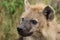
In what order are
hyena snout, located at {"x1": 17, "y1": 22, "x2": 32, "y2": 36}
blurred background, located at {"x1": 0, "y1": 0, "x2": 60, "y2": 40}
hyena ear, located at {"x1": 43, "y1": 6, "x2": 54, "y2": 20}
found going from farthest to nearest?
blurred background, located at {"x1": 0, "y1": 0, "x2": 60, "y2": 40} < hyena ear, located at {"x1": 43, "y1": 6, "x2": 54, "y2": 20} < hyena snout, located at {"x1": 17, "y1": 22, "x2": 32, "y2": 36}

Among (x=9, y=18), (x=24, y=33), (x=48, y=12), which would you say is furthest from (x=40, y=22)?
(x=9, y=18)

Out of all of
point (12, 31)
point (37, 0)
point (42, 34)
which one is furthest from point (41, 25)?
point (37, 0)

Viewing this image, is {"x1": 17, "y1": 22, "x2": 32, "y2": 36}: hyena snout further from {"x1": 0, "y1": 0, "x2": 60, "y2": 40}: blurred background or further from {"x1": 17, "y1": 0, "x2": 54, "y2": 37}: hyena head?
{"x1": 0, "y1": 0, "x2": 60, "y2": 40}: blurred background

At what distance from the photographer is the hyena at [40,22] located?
6.30 meters

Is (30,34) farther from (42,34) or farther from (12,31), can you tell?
(12,31)

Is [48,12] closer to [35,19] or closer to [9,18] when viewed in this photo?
[35,19]

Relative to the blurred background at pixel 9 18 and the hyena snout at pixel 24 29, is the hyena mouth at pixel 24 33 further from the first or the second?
the blurred background at pixel 9 18

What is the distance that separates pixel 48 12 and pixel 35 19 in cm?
33

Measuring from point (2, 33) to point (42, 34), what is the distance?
155cm

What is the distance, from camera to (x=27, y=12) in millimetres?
6457

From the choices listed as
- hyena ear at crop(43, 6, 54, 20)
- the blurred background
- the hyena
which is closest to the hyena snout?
the hyena

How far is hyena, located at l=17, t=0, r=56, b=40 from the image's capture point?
6305mm

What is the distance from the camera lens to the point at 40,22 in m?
6.39

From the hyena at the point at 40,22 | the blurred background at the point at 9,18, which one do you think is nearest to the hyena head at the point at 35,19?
the hyena at the point at 40,22
